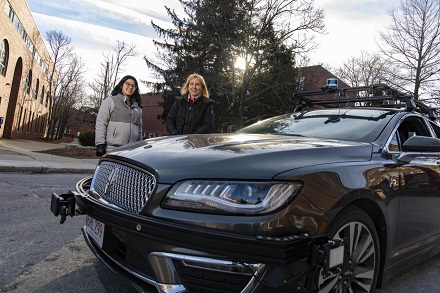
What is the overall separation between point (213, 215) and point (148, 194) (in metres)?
0.44

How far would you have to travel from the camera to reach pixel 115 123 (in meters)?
4.81

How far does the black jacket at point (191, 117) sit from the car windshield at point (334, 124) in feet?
4.41

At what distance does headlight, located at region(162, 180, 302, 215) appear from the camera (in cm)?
179

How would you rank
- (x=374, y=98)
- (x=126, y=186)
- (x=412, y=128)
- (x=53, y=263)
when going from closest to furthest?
(x=126, y=186) → (x=53, y=263) → (x=412, y=128) → (x=374, y=98)

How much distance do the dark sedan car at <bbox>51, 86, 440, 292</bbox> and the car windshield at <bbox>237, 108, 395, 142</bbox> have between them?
0.07 metres

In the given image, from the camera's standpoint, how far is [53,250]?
344cm

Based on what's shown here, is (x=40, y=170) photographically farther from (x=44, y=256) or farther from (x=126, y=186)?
(x=126, y=186)

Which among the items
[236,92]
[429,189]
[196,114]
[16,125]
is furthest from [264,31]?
[16,125]

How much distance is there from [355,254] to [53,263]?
2.49 m

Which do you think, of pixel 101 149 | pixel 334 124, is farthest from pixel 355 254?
pixel 101 149

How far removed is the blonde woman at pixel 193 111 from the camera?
5070mm

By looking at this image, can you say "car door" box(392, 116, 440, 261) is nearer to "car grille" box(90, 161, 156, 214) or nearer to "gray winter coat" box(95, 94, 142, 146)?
"car grille" box(90, 161, 156, 214)

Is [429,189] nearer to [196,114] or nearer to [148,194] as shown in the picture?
[148,194]

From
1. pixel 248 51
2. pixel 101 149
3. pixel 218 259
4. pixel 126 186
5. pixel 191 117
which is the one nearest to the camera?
pixel 218 259
